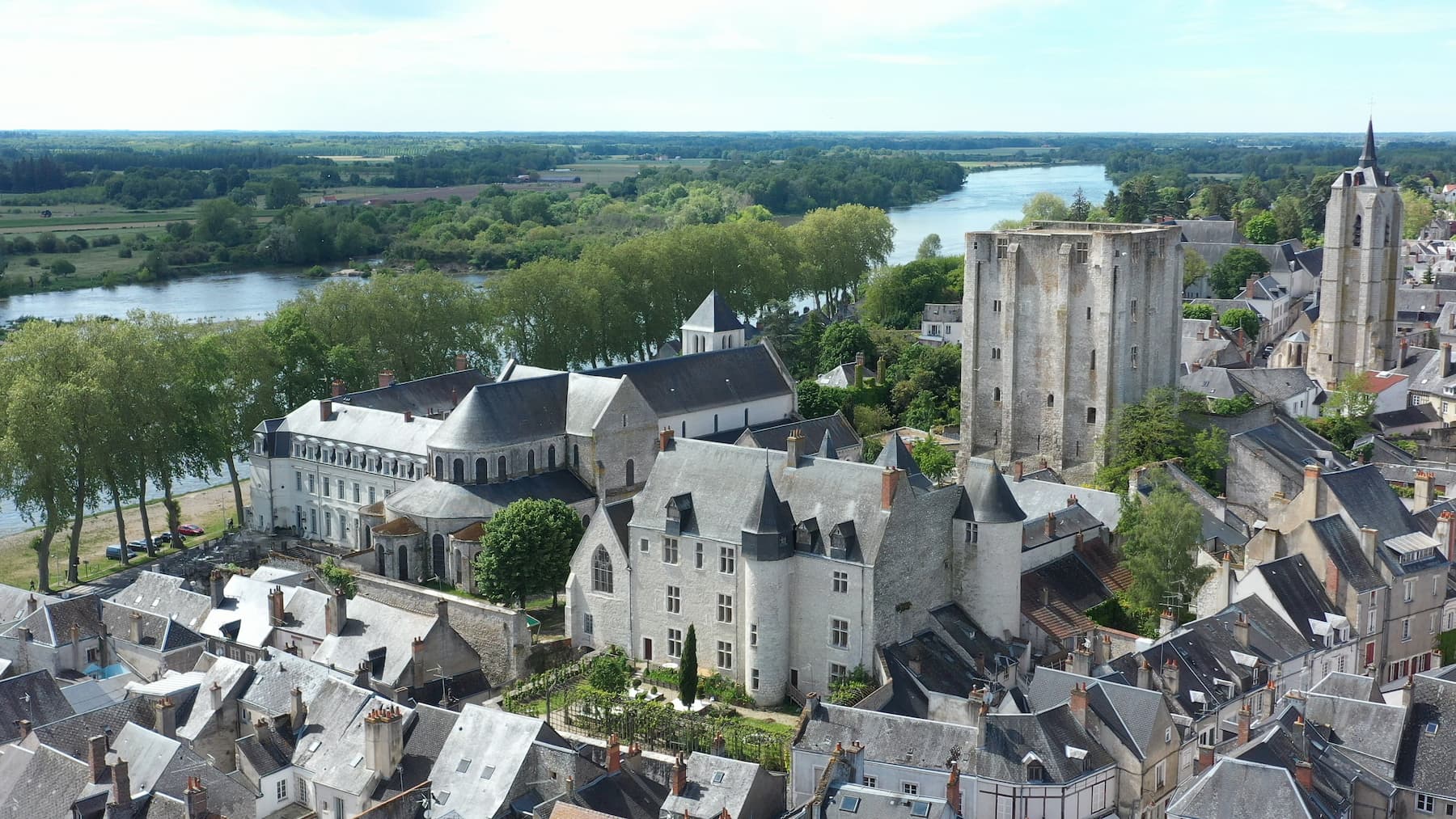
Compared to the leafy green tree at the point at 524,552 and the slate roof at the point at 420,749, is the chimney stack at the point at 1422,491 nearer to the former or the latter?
the leafy green tree at the point at 524,552

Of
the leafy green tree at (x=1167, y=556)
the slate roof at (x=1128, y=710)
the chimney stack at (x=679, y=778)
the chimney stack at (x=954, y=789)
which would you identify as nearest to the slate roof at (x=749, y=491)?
the leafy green tree at (x=1167, y=556)

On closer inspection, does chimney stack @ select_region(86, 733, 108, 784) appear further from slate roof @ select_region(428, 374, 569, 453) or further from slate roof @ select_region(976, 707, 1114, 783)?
slate roof @ select_region(428, 374, 569, 453)

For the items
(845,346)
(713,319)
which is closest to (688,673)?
(713,319)

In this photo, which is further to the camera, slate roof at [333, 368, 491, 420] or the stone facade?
slate roof at [333, 368, 491, 420]

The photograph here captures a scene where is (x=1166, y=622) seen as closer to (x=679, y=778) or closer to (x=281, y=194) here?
(x=679, y=778)

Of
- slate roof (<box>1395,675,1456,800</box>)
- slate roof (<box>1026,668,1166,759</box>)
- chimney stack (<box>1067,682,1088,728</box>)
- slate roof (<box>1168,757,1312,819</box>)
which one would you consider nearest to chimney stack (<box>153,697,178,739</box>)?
slate roof (<box>1026,668,1166,759</box>)
